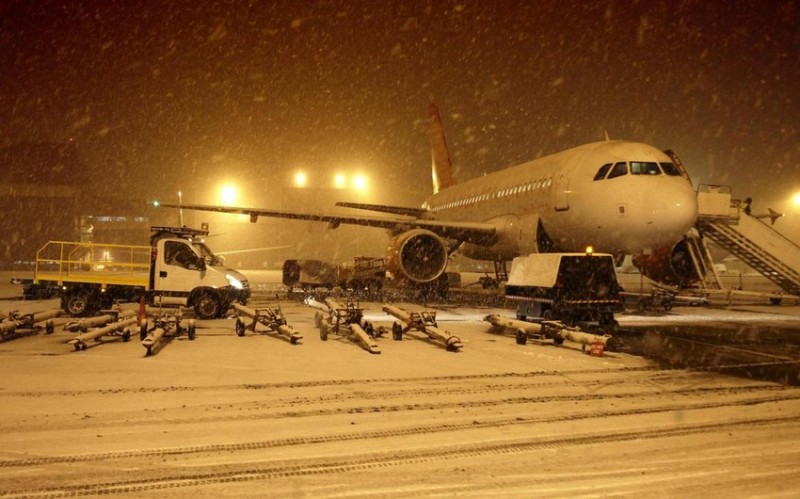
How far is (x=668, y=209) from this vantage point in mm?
16219

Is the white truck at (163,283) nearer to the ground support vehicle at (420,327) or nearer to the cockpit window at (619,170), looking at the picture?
the ground support vehicle at (420,327)

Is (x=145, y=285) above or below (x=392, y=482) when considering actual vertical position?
above

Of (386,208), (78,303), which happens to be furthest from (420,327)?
(386,208)

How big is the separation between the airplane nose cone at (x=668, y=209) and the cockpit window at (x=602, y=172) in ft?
4.43

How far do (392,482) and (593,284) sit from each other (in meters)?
10.00

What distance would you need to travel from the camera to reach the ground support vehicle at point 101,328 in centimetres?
1088

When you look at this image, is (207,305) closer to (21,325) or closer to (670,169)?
(21,325)

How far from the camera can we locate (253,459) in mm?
5156

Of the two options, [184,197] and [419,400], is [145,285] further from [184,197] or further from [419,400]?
[184,197]

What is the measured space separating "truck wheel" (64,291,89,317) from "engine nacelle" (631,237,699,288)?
17428mm

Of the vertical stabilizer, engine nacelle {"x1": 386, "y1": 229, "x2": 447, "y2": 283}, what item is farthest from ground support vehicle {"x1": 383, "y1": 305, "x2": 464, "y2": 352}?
the vertical stabilizer

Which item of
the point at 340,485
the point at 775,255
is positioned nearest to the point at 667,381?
the point at 340,485

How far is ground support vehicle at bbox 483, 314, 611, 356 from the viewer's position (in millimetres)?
11086

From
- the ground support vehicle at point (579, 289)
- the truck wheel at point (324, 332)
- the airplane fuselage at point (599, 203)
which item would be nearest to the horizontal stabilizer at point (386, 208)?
the airplane fuselage at point (599, 203)
